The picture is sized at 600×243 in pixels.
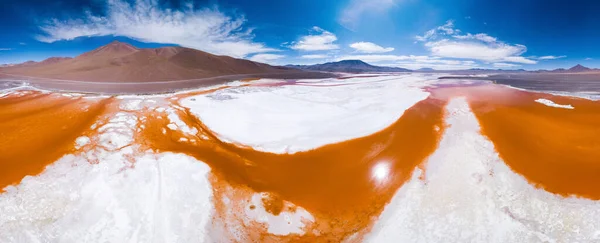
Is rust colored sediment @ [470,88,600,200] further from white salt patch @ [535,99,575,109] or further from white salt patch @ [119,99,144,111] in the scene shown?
white salt patch @ [119,99,144,111]

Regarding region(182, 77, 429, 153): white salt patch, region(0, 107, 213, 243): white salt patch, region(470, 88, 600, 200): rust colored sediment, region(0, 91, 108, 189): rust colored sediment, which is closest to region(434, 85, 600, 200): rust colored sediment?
region(470, 88, 600, 200): rust colored sediment

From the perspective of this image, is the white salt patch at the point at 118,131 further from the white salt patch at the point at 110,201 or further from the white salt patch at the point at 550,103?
the white salt patch at the point at 550,103

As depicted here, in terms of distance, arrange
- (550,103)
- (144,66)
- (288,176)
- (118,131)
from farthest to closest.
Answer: (144,66), (550,103), (118,131), (288,176)

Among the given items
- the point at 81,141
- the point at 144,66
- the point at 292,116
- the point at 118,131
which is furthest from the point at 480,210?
the point at 144,66

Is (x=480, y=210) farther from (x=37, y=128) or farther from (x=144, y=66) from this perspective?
(x=144, y=66)

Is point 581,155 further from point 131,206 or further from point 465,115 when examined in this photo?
point 131,206
